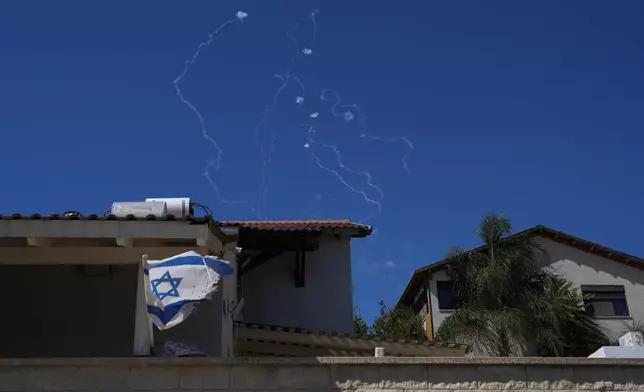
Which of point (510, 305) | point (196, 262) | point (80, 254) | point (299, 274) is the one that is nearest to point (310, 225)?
point (299, 274)

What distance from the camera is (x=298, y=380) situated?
9.66m

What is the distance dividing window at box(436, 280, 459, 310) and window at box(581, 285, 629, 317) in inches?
193

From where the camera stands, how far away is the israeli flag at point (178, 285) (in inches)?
381

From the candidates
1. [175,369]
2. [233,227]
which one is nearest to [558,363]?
[175,369]

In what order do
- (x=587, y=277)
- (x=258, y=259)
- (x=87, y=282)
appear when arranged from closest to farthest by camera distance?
(x=87, y=282) → (x=258, y=259) → (x=587, y=277)

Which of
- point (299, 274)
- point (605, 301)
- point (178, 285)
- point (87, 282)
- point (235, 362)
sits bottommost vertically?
point (235, 362)

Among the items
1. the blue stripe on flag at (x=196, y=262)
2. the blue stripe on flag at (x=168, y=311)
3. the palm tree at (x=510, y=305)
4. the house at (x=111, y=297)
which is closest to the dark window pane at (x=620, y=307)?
the palm tree at (x=510, y=305)

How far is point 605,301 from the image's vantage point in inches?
1136

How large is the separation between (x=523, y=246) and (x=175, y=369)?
834 inches

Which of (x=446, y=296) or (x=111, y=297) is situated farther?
(x=446, y=296)

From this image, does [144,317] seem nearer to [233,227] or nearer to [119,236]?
[119,236]

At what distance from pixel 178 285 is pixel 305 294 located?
10.0 m

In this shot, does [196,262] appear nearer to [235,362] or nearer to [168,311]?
[168,311]

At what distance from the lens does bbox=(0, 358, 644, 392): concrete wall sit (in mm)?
9609
